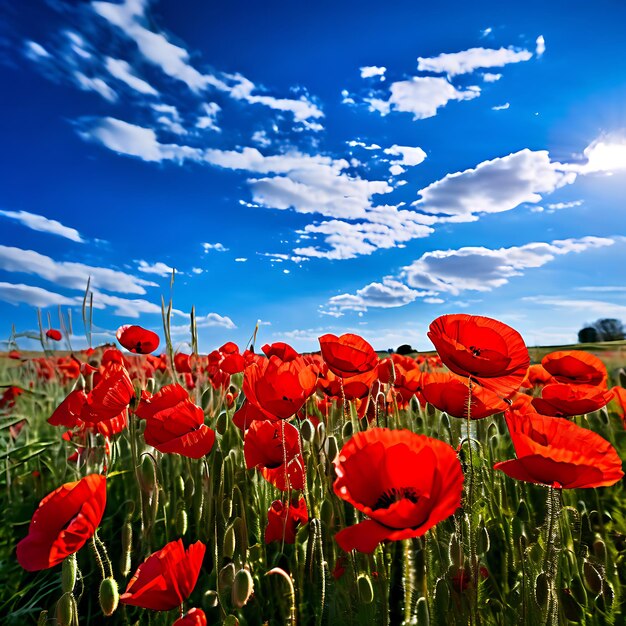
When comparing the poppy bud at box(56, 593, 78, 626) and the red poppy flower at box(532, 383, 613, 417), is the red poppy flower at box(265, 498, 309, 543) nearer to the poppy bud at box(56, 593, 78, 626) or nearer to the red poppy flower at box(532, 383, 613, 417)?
the poppy bud at box(56, 593, 78, 626)

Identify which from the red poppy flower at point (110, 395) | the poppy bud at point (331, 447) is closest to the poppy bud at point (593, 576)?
the poppy bud at point (331, 447)

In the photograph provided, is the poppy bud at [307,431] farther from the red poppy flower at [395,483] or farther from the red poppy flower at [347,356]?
the red poppy flower at [395,483]

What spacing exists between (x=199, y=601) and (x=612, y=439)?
2201 mm

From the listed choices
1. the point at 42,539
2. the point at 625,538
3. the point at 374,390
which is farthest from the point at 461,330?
the point at 625,538

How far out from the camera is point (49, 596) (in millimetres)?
2477

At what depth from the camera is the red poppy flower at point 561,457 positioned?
107 cm

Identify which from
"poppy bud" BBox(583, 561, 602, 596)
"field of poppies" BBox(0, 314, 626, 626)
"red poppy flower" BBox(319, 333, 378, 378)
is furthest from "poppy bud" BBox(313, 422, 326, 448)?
"poppy bud" BBox(583, 561, 602, 596)

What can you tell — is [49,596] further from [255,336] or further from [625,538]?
[625,538]

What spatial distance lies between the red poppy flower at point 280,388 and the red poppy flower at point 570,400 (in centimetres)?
83

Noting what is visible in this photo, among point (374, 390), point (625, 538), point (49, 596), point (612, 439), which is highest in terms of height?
point (374, 390)

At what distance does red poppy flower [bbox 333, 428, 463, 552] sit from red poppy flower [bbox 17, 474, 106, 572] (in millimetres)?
590

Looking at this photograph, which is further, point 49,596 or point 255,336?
point 255,336

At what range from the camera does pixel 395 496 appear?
3.30 feet

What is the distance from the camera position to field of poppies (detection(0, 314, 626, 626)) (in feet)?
3.52
